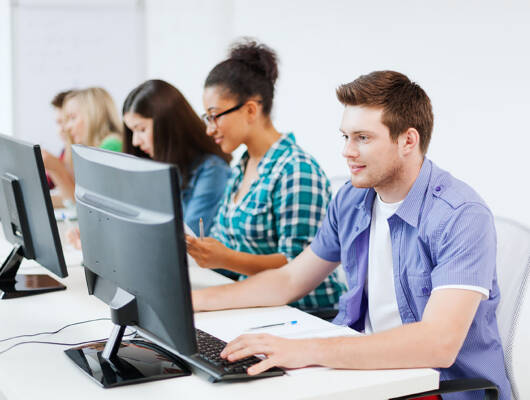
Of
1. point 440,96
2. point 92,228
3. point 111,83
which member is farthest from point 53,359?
point 111,83

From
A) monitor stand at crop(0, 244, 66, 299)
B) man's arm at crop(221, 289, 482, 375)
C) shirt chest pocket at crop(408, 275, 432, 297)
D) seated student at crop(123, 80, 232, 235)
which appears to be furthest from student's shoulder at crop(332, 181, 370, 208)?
seated student at crop(123, 80, 232, 235)

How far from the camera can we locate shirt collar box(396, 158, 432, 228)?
154 cm

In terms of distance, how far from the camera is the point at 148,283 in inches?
46.3

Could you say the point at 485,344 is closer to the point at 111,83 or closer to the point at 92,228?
the point at 92,228

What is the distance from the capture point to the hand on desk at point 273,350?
1.27 metres

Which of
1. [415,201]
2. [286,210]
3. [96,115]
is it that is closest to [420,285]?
[415,201]

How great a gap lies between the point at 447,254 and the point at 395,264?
0.19m

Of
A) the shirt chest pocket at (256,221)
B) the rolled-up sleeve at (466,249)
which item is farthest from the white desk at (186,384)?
the shirt chest pocket at (256,221)

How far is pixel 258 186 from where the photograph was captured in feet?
7.25

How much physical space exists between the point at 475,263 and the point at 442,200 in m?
0.18

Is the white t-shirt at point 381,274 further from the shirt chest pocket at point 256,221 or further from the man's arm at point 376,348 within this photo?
the shirt chest pocket at point 256,221

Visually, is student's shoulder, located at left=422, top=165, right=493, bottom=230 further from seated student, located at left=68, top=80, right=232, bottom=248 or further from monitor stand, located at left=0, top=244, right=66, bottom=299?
seated student, located at left=68, top=80, right=232, bottom=248

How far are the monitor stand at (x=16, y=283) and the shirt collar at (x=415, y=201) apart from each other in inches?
38.9

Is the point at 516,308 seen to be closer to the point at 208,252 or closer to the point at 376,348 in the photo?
the point at 376,348
